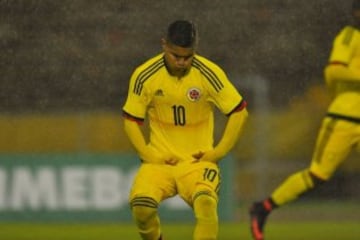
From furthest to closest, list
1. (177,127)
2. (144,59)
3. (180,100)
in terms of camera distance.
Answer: (144,59) < (177,127) < (180,100)

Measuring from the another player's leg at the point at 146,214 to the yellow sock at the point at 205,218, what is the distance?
0.34m

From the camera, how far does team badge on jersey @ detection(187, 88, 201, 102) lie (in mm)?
11789

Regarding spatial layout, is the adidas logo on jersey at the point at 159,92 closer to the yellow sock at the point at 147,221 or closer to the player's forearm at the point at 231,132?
the player's forearm at the point at 231,132

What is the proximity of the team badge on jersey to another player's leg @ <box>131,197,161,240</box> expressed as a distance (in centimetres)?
76

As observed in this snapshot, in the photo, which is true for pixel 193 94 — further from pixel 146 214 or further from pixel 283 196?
pixel 283 196

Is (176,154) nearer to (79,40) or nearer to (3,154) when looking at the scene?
(3,154)

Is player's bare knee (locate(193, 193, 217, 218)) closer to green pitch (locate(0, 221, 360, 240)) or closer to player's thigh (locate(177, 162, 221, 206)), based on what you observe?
player's thigh (locate(177, 162, 221, 206))

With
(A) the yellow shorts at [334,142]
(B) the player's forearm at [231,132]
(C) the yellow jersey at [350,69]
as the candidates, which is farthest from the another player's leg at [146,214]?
(C) the yellow jersey at [350,69]

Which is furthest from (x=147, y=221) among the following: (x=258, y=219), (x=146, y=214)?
(x=258, y=219)

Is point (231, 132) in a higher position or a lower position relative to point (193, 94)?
lower

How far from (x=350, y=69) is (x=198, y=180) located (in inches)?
90.2

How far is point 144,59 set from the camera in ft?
74.3

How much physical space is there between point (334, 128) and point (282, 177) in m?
7.70

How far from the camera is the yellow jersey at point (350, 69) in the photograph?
13.4m
